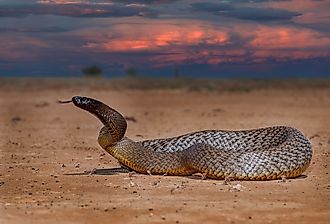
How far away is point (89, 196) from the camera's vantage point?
9453 millimetres

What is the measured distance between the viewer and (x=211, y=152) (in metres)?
10.9

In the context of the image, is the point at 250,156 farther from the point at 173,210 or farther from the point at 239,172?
the point at 173,210

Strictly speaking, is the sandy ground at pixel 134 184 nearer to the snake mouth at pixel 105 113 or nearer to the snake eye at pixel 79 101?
the snake mouth at pixel 105 113

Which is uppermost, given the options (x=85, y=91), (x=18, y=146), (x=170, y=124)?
(x=18, y=146)

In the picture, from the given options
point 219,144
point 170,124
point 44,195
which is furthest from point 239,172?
point 170,124

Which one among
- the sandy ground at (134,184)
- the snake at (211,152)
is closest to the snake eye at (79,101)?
the snake at (211,152)

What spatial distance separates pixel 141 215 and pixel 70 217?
2.28 feet

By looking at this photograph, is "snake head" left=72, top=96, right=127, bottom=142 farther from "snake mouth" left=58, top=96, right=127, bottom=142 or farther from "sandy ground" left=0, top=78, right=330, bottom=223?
"sandy ground" left=0, top=78, right=330, bottom=223

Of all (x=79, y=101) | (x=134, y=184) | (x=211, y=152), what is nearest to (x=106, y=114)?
(x=79, y=101)

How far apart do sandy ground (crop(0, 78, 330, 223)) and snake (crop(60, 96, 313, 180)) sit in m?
0.20

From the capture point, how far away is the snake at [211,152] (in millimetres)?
10688

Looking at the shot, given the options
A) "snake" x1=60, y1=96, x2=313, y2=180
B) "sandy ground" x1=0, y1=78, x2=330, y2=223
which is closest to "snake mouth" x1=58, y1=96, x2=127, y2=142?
"snake" x1=60, y1=96, x2=313, y2=180

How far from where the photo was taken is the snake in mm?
10688

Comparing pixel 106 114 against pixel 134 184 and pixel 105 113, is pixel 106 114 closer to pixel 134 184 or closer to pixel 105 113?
pixel 105 113
